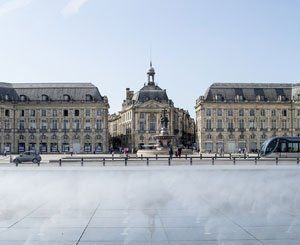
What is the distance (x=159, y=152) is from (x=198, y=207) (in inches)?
2525

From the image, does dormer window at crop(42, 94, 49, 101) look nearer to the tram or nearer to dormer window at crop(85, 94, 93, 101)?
dormer window at crop(85, 94, 93, 101)

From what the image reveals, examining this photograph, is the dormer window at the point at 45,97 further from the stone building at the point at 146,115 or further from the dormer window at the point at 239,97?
the dormer window at the point at 239,97

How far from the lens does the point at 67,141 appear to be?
128 meters

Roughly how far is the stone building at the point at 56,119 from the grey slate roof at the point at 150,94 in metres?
12.8

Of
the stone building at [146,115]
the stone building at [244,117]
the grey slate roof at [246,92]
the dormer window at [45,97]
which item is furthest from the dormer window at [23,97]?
the grey slate roof at [246,92]

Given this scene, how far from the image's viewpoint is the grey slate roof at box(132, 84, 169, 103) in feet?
457

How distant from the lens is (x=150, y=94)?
140m

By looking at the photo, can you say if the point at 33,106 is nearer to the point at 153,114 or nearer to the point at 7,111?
the point at 7,111

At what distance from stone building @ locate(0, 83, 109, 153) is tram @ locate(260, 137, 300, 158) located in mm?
60949

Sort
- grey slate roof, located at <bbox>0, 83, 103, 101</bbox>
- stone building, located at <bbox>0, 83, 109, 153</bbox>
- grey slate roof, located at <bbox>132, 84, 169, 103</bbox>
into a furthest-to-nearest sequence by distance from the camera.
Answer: grey slate roof, located at <bbox>132, 84, 169, 103</bbox>, grey slate roof, located at <bbox>0, 83, 103, 101</bbox>, stone building, located at <bbox>0, 83, 109, 153</bbox>

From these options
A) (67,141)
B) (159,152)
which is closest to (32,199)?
(159,152)

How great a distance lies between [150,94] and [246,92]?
81.8 ft

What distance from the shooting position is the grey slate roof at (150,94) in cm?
13925

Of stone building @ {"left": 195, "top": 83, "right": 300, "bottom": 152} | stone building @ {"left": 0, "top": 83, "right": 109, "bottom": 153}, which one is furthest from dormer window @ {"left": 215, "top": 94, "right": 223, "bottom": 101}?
stone building @ {"left": 0, "top": 83, "right": 109, "bottom": 153}
